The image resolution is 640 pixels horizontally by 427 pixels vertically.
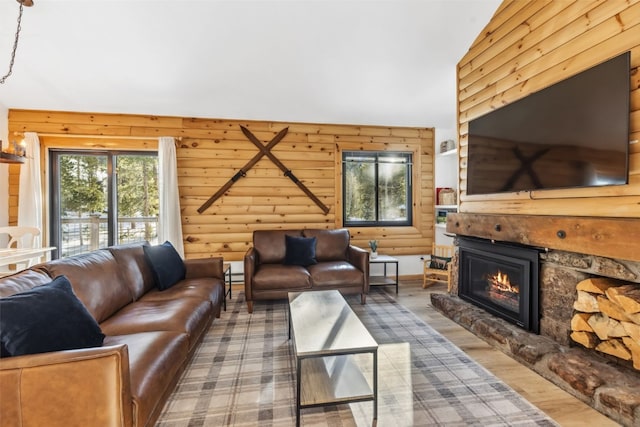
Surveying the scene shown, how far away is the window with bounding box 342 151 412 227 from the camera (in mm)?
4816

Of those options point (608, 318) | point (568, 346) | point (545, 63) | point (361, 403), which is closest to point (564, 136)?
point (545, 63)

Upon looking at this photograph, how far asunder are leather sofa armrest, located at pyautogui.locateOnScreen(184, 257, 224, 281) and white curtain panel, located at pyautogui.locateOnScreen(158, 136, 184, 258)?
1.13 m

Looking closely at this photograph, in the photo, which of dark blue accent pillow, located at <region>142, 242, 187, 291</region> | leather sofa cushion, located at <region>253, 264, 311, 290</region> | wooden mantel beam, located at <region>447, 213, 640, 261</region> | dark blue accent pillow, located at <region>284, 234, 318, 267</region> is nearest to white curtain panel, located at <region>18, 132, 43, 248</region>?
dark blue accent pillow, located at <region>142, 242, 187, 291</region>

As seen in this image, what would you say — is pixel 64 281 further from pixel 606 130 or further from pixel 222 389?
pixel 606 130

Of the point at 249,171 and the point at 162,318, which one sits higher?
the point at 249,171

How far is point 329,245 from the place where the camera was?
13.4 feet

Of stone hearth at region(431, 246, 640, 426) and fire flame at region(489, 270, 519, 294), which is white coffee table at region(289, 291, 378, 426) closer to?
stone hearth at region(431, 246, 640, 426)

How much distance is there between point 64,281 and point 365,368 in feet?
6.71

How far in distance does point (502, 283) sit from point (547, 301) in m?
0.47

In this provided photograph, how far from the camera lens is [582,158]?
203 centimetres

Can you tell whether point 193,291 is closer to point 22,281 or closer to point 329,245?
point 22,281

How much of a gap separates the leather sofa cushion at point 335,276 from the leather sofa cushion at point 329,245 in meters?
0.47

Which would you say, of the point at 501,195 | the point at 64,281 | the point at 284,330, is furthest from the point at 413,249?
the point at 64,281

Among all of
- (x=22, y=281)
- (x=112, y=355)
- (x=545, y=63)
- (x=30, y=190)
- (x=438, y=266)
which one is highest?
(x=545, y=63)
